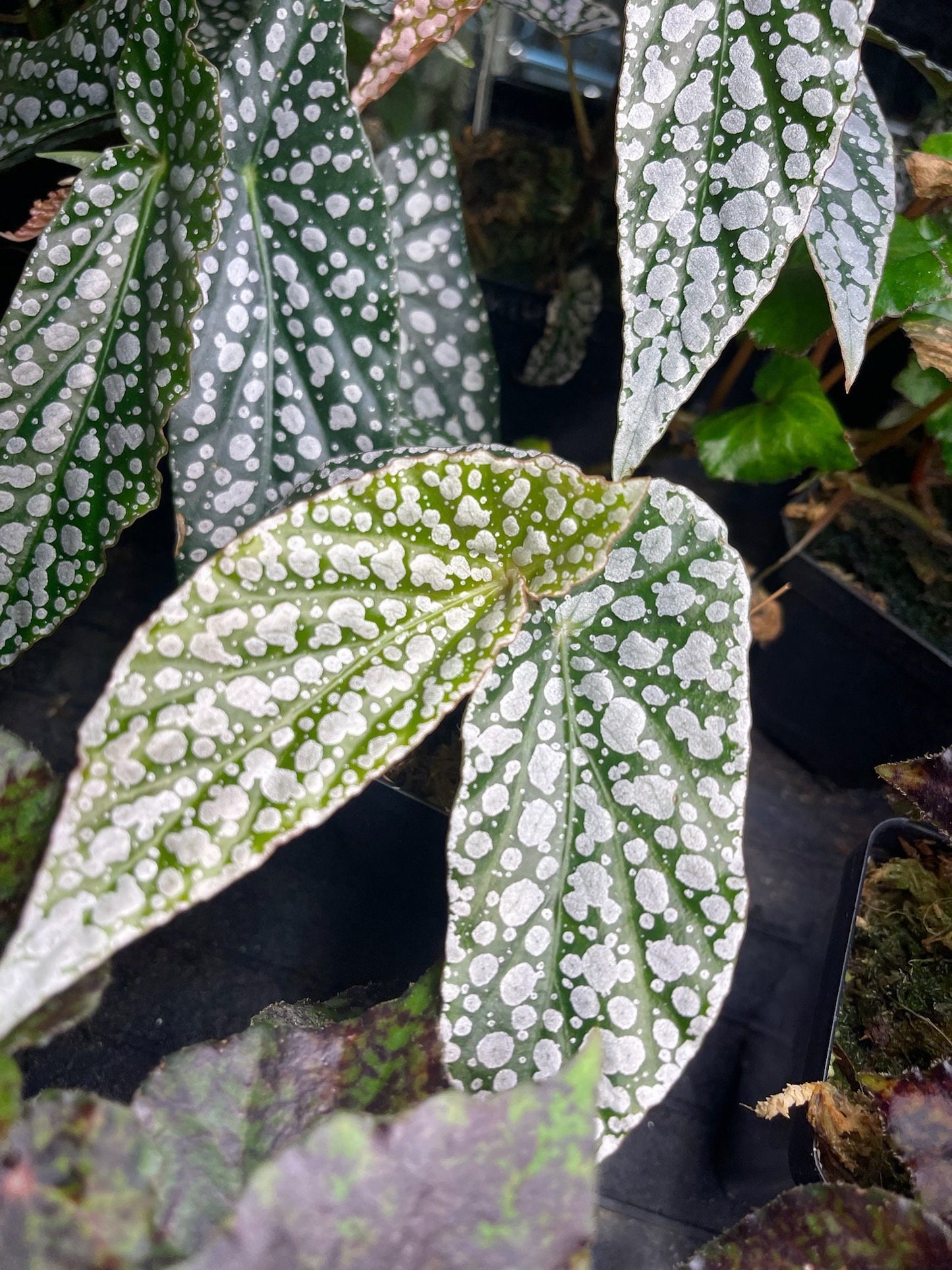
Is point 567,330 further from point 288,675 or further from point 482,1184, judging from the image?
point 482,1184

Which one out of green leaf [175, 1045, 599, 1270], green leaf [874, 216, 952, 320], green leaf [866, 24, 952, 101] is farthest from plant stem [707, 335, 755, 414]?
green leaf [175, 1045, 599, 1270]

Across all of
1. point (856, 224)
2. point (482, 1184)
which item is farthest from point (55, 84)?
point (482, 1184)

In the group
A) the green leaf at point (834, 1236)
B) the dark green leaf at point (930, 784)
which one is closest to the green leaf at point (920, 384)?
the dark green leaf at point (930, 784)

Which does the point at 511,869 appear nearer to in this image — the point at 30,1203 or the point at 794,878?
the point at 30,1203

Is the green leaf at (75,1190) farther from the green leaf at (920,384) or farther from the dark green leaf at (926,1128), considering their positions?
the green leaf at (920,384)

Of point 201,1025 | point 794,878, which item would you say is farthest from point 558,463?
point 794,878

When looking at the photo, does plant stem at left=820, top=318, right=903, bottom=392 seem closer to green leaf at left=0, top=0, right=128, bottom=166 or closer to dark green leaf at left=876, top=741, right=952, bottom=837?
dark green leaf at left=876, top=741, right=952, bottom=837
